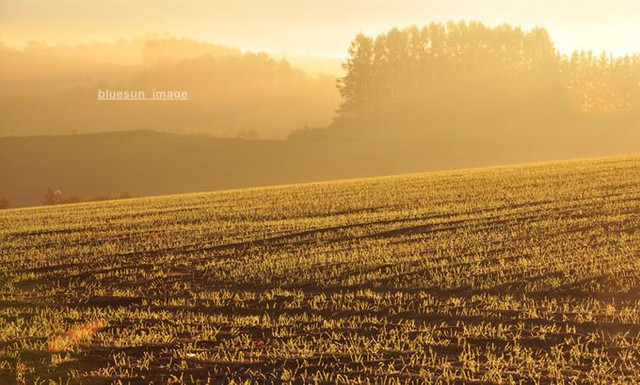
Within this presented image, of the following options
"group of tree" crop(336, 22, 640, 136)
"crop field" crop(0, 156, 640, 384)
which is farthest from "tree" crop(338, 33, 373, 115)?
"crop field" crop(0, 156, 640, 384)

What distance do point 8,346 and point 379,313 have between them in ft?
18.8

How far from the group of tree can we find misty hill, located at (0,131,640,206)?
13126 millimetres

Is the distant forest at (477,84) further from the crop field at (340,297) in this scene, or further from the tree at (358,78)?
the crop field at (340,297)

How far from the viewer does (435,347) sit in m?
10.2

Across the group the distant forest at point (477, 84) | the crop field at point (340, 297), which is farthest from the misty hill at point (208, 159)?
the crop field at point (340, 297)

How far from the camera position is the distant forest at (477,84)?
98.1 m

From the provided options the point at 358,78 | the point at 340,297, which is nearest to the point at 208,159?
the point at 358,78

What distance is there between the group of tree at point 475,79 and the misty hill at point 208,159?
13126 mm

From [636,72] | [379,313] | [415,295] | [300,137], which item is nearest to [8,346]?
[379,313]

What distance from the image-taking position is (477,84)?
339 ft

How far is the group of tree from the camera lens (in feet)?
327

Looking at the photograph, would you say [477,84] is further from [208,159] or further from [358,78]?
[208,159]

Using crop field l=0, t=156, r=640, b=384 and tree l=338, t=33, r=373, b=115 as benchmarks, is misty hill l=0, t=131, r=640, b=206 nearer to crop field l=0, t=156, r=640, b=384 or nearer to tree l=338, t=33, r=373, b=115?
tree l=338, t=33, r=373, b=115

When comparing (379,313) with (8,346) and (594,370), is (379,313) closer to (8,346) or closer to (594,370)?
(594,370)
